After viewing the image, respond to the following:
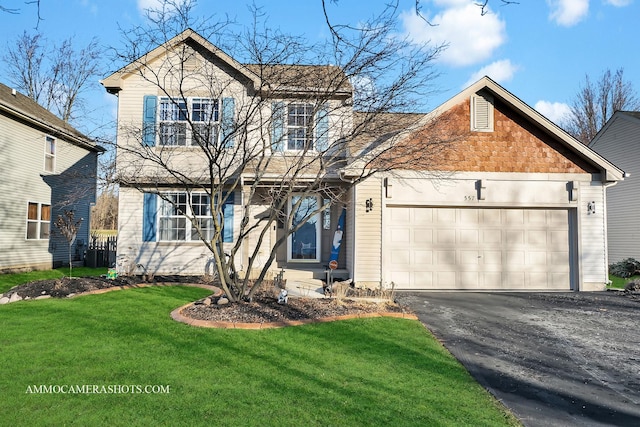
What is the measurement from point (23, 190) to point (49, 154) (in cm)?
230

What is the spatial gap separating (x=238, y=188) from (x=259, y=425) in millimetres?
9791

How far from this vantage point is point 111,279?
36.8 ft

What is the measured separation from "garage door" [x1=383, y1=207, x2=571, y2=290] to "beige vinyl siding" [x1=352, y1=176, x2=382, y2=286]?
0.43 m

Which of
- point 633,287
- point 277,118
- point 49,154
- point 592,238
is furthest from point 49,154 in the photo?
point 633,287

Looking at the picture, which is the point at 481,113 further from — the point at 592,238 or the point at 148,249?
the point at 148,249

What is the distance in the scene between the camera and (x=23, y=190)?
51.0ft

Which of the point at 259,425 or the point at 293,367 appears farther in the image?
the point at 293,367

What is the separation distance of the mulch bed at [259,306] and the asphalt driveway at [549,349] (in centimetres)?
137

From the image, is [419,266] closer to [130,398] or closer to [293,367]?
[293,367]

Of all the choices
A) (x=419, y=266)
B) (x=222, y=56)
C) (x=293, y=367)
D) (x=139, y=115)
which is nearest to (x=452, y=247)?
(x=419, y=266)

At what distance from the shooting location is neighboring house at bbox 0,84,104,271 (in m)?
14.7

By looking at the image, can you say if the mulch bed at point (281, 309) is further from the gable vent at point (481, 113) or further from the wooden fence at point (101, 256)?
the wooden fence at point (101, 256)

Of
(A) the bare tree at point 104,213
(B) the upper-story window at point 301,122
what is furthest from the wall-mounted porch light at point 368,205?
(A) the bare tree at point 104,213

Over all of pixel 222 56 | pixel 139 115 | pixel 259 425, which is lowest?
pixel 259 425
